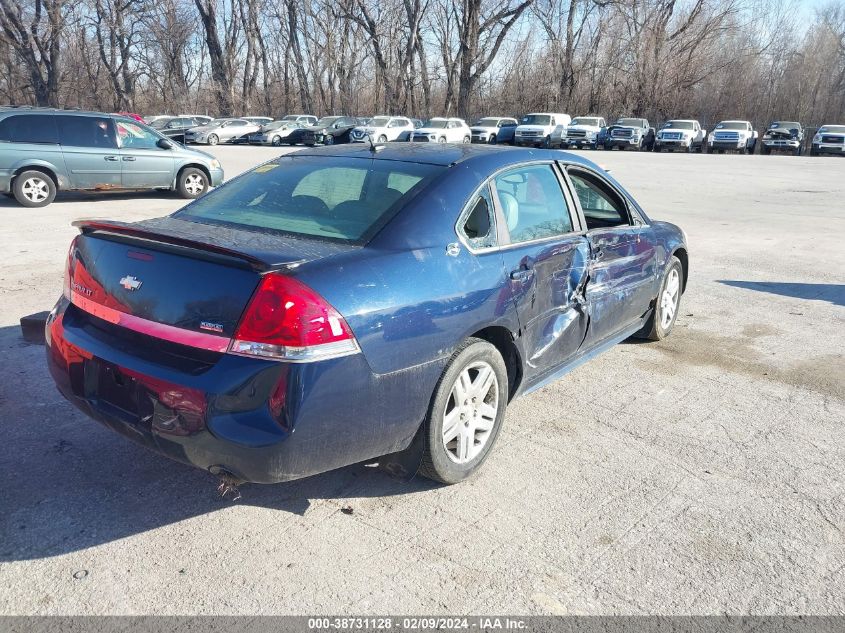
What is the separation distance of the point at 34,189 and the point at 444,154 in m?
10.7

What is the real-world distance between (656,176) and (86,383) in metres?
22.6

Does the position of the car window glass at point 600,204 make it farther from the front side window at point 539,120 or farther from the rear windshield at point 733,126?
the rear windshield at point 733,126

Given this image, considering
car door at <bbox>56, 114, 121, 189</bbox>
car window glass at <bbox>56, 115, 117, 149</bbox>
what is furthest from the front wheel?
car window glass at <bbox>56, 115, 117, 149</bbox>

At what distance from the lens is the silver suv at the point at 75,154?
12.0m

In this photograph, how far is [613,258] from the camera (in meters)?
4.65

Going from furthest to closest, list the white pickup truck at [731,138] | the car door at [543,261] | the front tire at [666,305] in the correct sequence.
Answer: the white pickup truck at [731,138] < the front tire at [666,305] < the car door at [543,261]

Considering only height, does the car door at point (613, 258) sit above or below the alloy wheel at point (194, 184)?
above

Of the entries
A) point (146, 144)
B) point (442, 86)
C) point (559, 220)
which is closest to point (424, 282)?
point (559, 220)

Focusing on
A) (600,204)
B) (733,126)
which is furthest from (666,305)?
(733,126)

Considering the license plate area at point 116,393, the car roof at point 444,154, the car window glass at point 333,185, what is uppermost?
the car roof at point 444,154

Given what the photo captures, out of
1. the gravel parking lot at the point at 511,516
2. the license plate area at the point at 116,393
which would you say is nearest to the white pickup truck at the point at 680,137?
the gravel parking lot at the point at 511,516

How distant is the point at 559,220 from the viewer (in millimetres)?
4262

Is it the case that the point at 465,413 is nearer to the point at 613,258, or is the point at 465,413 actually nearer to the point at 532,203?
the point at 532,203

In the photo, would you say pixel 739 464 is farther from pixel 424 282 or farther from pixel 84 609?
pixel 84 609
